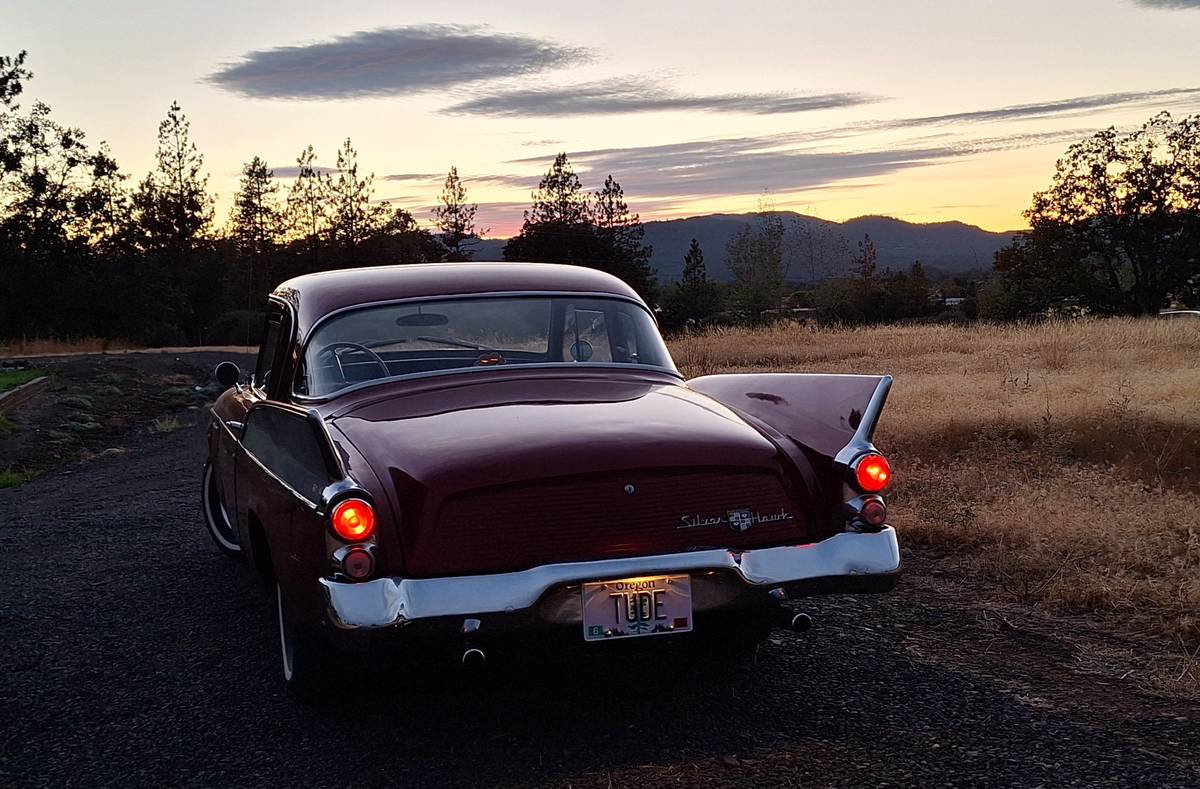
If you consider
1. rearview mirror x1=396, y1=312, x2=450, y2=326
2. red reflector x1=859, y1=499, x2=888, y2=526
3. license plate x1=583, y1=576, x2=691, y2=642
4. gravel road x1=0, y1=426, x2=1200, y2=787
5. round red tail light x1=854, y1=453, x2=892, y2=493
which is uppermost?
rearview mirror x1=396, y1=312, x2=450, y2=326

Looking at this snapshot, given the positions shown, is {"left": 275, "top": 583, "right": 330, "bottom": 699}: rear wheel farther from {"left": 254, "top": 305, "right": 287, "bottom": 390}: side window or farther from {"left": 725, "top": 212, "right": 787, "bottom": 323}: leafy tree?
{"left": 725, "top": 212, "right": 787, "bottom": 323}: leafy tree

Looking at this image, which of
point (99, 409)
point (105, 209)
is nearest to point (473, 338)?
point (99, 409)

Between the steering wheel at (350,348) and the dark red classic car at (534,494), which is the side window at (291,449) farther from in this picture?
the steering wheel at (350,348)

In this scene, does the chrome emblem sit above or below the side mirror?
below

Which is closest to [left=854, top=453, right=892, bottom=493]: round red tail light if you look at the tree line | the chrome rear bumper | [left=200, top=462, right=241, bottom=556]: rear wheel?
the chrome rear bumper

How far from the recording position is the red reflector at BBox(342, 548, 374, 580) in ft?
10.9

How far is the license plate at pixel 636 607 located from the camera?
3398 millimetres

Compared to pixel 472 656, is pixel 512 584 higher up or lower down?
higher up

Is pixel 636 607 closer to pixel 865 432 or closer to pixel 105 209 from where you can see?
pixel 865 432

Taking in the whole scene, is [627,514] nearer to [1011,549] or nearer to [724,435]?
[724,435]

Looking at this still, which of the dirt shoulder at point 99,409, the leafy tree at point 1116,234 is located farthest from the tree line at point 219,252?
the dirt shoulder at point 99,409

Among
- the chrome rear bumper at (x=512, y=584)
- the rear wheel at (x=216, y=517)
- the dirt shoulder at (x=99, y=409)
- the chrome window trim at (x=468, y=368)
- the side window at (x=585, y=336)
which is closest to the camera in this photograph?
the chrome rear bumper at (x=512, y=584)

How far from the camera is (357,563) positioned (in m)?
3.33

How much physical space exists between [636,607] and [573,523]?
324 millimetres
